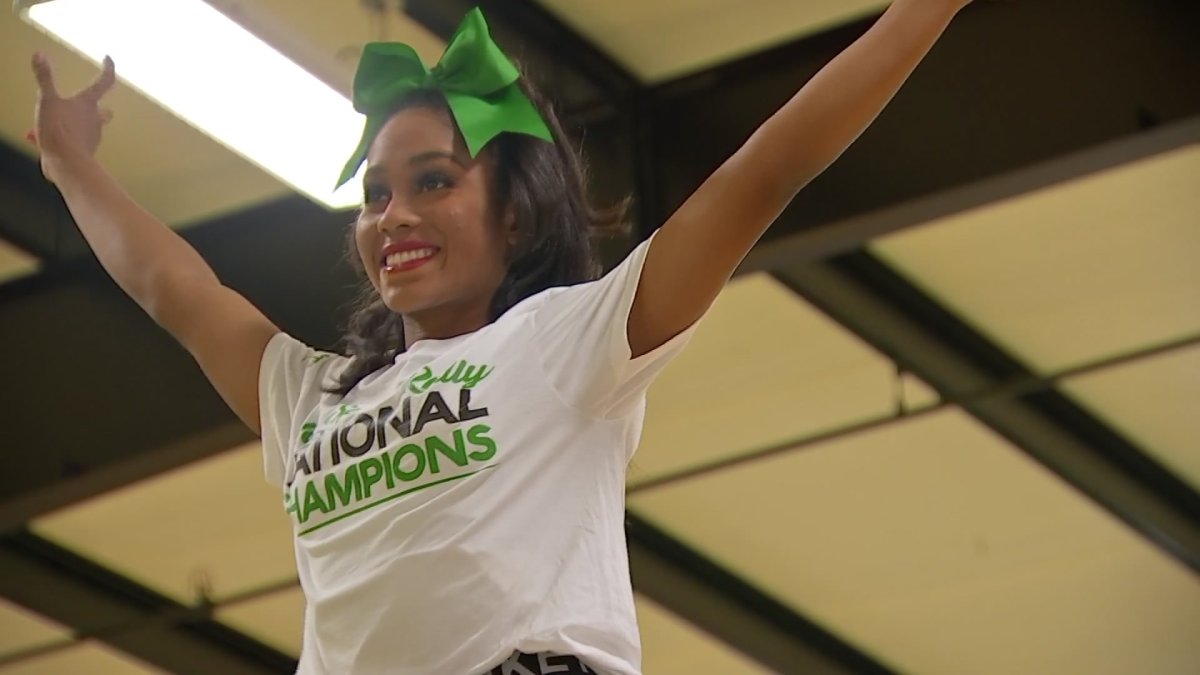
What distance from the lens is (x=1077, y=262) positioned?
5.09 m

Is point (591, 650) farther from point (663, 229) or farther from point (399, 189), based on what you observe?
point (399, 189)

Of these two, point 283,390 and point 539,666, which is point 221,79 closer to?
point 283,390

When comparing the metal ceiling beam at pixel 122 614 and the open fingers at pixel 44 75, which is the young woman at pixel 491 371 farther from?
the metal ceiling beam at pixel 122 614

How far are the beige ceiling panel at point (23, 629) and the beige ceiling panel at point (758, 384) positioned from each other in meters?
1.84

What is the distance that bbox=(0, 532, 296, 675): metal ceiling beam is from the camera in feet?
20.9

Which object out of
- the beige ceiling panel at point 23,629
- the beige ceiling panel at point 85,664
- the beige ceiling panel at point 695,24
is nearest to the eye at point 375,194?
the beige ceiling panel at point 695,24

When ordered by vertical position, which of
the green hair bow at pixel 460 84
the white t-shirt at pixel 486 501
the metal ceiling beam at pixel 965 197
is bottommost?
the white t-shirt at pixel 486 501

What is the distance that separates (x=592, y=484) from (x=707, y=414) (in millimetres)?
3645

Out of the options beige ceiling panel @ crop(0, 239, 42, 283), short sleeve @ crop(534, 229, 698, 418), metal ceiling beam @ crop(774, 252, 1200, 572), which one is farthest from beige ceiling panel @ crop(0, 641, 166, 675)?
short sleeve @ crop(534, 229, 698, 418)

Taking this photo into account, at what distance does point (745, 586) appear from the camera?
652 cm

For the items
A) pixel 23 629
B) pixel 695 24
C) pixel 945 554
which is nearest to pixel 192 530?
pixel 23 629

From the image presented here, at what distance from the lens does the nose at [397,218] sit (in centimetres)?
218

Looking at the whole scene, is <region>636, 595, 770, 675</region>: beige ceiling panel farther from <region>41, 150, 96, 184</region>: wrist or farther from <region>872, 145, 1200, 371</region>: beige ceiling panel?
<region>41, 150, 96, 184</region>: wrist

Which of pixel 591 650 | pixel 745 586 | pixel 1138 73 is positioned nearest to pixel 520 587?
pixel 591 650
